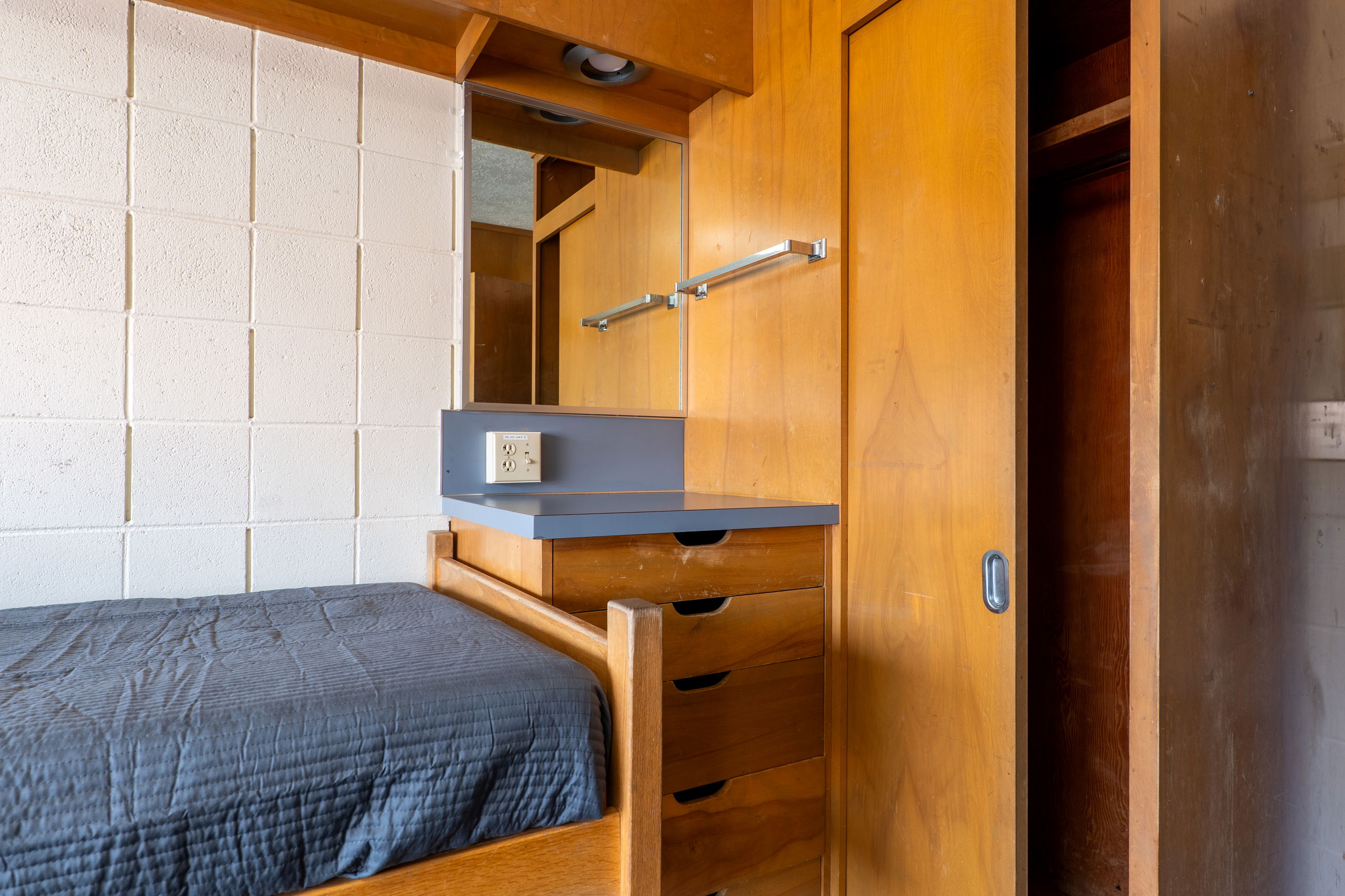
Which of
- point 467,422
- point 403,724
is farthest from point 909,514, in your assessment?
point 467,422

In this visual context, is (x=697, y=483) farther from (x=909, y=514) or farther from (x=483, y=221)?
(x=483, y=221)

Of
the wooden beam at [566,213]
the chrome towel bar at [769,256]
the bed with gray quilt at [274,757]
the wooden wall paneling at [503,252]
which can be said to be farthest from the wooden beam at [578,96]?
the bed with gray quilt at [274,757]

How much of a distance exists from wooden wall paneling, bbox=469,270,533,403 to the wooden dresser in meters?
0.37

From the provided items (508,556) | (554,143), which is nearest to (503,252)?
(554,143)

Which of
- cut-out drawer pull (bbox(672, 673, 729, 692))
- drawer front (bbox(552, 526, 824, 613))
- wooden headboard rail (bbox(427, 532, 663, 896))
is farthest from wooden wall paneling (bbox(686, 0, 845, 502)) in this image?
wooden headboard rail (bbox(427, 532, 663, 896))

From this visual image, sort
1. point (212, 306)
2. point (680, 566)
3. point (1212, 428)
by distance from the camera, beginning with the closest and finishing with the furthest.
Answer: point (1212, 428) → point (680, 566) → point (212, 306)

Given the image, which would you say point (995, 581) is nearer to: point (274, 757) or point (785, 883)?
point (785, 883)

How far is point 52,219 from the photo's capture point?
1188 mm

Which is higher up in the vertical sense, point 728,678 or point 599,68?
point 599,68

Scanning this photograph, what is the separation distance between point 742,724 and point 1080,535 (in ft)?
2.33

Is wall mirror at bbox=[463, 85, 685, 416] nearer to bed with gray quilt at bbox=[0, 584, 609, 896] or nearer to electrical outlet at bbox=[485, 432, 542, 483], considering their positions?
electrical outlet at bbox=[485, 432, 542, 483]

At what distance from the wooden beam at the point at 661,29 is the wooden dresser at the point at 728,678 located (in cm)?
90

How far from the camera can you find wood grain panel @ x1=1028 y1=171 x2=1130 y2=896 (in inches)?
50.9

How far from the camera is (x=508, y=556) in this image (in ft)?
3.99
